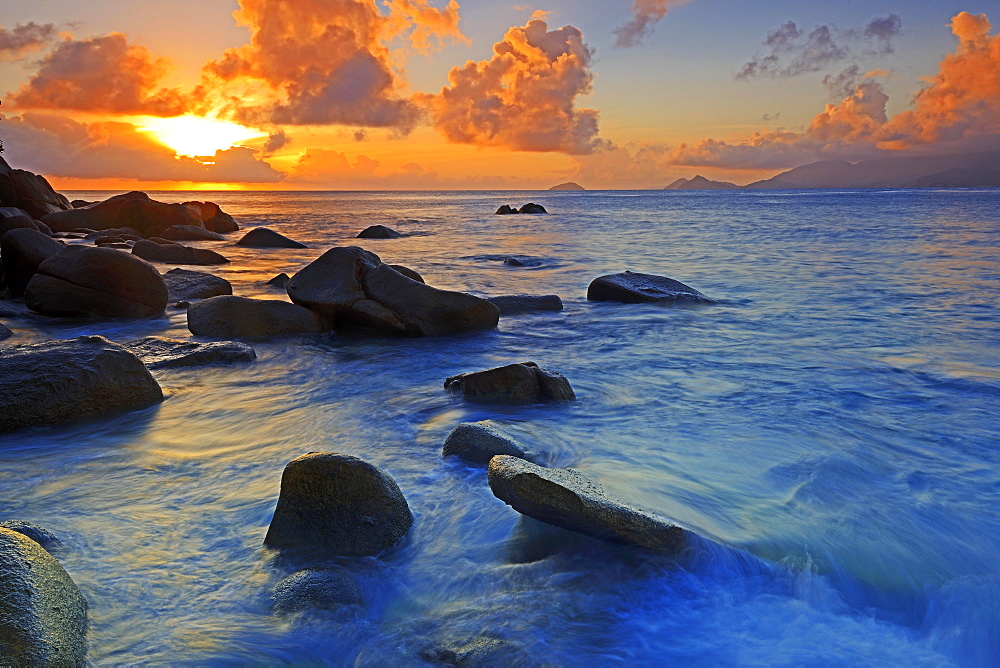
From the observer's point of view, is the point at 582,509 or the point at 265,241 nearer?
the point at 582,509

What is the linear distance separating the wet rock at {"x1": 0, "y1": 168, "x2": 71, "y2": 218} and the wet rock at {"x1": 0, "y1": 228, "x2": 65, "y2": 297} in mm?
13678

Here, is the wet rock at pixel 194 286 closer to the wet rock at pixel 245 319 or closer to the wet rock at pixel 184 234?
the wet rock at pixel 245 319

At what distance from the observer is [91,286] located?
938cm

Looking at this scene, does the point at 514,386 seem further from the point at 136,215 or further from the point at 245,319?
the point at 136,215

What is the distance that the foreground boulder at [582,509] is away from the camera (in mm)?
3191

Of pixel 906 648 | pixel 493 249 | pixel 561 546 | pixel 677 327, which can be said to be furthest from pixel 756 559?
pixel 493 249

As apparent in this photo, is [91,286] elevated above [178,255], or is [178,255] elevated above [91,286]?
[91,286]

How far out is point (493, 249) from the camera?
72.6 ft

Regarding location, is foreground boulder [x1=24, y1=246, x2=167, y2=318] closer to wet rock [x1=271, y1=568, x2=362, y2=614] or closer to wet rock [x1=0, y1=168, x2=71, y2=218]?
wet rock [x1=271, y1=568, x2=362, y2=614]

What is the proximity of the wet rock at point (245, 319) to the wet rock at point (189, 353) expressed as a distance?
2.19ft

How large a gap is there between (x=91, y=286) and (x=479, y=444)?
7.51 metres

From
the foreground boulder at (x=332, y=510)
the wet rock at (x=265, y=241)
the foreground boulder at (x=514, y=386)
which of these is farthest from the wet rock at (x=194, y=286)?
the wet rock at (x=265, y=241)

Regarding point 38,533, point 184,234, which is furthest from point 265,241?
point 38,533

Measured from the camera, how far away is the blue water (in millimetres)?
2912
